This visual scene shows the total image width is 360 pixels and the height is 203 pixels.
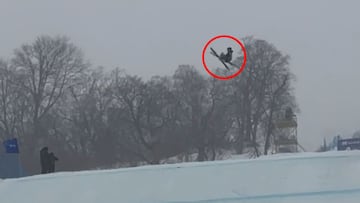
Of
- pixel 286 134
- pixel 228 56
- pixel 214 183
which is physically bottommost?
pixel 286 134

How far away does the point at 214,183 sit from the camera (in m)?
6.36

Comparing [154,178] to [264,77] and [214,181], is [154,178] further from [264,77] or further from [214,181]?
[264,77]

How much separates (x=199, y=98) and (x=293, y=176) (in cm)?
4865

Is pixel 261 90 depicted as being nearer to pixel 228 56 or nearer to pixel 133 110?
pixel 133 110

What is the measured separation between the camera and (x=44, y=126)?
193 feet

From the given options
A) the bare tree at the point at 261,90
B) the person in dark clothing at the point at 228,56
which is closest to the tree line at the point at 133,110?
the bare tree at the point at 261,90

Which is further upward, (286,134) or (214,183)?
(214,183)

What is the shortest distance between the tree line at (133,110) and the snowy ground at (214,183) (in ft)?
129

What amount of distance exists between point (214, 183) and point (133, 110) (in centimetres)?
5291

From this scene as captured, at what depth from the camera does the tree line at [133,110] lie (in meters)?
50.1

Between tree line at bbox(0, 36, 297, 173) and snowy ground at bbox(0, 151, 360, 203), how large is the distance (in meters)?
39.2

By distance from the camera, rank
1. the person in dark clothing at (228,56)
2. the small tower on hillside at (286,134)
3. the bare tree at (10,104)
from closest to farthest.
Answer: the person in dark clothing at (228,56) → the small tower on hillside at (286,134) → the bare tree at (10,104)

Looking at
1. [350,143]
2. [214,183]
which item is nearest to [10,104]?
[350,143]

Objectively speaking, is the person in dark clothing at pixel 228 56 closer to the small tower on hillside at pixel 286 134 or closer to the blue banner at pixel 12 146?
the blue banner at pixel 12 146
